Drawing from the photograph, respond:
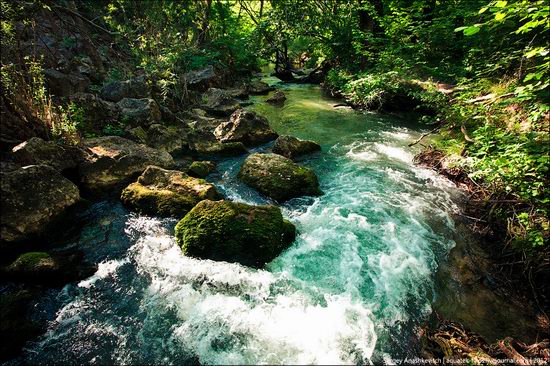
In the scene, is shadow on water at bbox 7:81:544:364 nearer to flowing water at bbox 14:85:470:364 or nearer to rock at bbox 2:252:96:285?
flowing water at bbox 14:85:470:364

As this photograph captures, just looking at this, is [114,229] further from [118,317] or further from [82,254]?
[118,317]

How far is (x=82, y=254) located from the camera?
520 cm

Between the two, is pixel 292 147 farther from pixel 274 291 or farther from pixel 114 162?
pixel 274 291

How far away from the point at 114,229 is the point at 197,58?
14.2 meters

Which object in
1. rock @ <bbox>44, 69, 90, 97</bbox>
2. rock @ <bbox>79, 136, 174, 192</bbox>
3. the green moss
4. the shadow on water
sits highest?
rock @ <bbox>44, 69, 90, 97</bbox>

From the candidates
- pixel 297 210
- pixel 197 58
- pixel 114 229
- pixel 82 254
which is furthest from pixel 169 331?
pixel 197 58

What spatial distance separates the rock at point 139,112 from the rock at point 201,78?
6507 mm

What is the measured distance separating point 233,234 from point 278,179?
2.38 m

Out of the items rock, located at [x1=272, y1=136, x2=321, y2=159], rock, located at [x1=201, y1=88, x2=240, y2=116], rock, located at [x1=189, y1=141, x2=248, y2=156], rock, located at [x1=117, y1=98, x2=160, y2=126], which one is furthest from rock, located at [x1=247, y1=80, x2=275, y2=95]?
rock, located at [x1=272, y1=136, x2=321, y2=159]

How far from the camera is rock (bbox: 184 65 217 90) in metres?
17.0

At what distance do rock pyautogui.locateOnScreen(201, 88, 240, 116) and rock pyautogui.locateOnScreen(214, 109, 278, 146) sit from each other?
3.45 meters

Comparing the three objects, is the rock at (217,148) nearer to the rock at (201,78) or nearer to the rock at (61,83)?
the rock at (61,83)

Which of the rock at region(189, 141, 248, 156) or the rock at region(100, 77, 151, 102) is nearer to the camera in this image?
the rock at region(189, 141, 248, 156)

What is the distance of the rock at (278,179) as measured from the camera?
23.3 feet
